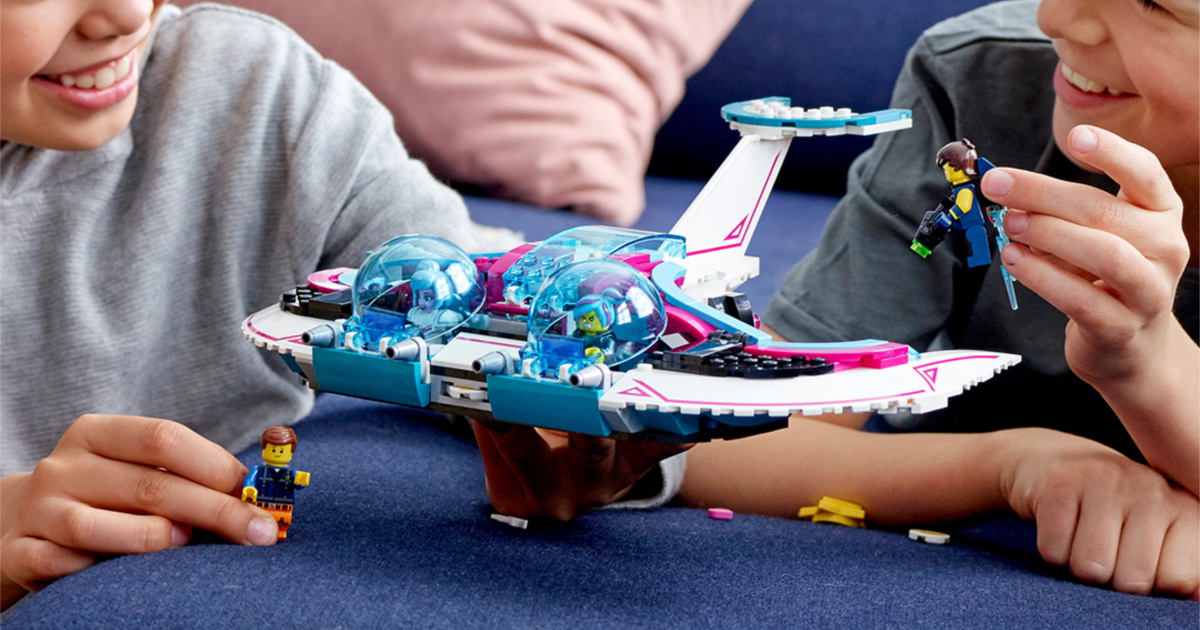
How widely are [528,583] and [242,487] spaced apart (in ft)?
0.49

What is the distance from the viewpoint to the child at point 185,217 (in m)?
0.69

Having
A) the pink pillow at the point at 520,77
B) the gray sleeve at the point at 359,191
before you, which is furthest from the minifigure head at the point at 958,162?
the pink pillow at the point at 520,77

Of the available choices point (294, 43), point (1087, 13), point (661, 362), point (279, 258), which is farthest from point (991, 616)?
point (294, 43)

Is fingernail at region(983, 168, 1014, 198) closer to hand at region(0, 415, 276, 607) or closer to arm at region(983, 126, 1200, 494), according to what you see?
arm at region(983, 126, 1200, 494)

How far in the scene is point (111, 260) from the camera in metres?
0.71

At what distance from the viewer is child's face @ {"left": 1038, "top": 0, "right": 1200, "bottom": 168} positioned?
1.69ft

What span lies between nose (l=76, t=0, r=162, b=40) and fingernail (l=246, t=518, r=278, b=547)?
0.97 feet

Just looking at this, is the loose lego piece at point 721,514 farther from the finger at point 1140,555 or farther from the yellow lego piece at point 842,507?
the finger at point 1140,555

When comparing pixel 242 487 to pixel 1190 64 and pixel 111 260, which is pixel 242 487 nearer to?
pixel 111 260

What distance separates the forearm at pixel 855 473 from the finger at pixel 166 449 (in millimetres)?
298

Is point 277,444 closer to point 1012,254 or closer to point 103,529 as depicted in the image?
point 103,529

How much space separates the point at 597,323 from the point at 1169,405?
1.02ft

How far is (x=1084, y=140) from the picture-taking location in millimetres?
445

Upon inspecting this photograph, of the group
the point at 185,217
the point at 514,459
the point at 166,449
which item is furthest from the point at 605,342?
the point at 185,217
